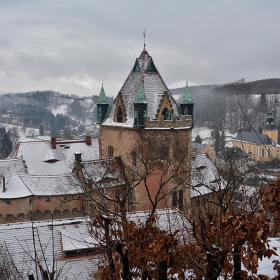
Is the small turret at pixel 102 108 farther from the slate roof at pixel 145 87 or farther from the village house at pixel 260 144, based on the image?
the village house at pixel 260 144

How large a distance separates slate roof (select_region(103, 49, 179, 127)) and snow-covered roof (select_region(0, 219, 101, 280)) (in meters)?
9.87

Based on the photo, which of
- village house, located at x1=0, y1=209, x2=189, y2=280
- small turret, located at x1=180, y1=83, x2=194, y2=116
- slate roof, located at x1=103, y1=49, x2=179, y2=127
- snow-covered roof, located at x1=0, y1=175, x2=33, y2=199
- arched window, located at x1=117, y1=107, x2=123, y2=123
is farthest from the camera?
arched window, located at x1=117, y1=107, x2=123, y2=123

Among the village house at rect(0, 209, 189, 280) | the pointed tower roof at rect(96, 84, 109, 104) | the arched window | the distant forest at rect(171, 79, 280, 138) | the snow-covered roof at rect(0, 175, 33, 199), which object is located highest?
the distant forest at rect(171, 79, 280, 138)

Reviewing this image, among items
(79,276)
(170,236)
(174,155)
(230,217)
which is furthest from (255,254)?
(174,155)

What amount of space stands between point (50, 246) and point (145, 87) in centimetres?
1365

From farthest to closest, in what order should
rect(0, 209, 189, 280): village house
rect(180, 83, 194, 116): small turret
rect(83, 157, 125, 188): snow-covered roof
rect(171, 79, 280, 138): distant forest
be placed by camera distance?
rect(171, 79, 280, 138): distant forest < rect(180, 83, 194, 116): small turret < rect(83, 157, 125, 188): snow-covered roof < rect(0, 209, 189, 280): village house

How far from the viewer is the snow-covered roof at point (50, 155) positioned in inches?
1144

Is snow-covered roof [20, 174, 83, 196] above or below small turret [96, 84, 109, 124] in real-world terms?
below

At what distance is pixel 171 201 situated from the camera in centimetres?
2391

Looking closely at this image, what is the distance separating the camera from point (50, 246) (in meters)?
14.0

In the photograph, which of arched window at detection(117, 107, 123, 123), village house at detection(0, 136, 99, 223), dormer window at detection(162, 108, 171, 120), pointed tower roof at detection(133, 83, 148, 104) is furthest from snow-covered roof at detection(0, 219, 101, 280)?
dormer window at detection(162, 108, 171, 120)

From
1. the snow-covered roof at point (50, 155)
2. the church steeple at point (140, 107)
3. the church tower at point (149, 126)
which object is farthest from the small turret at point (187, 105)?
the snow-covered roof at point (50, 155)

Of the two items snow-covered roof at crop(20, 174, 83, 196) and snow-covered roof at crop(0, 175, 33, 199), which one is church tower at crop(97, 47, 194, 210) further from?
snow-covered roof at crop(0, 175, 33, 199)

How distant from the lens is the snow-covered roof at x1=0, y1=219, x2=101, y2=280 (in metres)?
12.9
